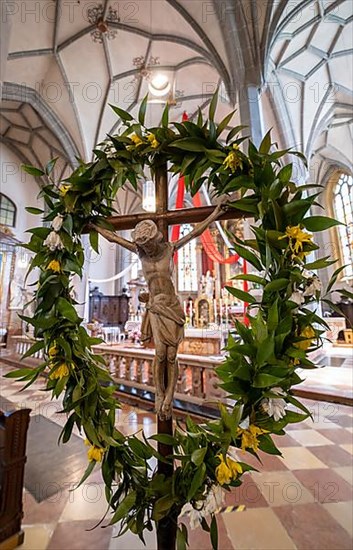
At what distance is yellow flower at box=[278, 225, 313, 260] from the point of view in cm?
59

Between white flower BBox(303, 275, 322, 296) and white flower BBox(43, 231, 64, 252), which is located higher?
white flower BBox(43, 231, 64, 252)

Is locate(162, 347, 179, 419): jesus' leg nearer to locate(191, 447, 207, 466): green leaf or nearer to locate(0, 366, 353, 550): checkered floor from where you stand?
locate(191, 447, 207, 466): green leaf

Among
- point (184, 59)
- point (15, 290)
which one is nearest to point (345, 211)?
point (184, 59)

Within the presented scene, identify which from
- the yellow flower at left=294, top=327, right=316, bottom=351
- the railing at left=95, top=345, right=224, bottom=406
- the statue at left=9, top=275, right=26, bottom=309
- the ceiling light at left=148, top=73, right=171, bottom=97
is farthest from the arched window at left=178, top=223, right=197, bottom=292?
the yellow flower at left=294, top=327, right=316, bottom=351

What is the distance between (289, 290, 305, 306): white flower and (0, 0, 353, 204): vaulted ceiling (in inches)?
198

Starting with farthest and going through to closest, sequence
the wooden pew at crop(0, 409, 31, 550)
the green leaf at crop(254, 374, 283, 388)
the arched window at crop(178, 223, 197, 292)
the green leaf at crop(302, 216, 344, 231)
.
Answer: the arched window at crop(178, 223, 197, 292) → the wooden pew at crop(0, 409, 31, 550) → the green leaf at crop(302, 216, 344, 231) → the green leaf at crop(254, 374, 283, 388)

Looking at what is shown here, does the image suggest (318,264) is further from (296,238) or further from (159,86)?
(159,86)

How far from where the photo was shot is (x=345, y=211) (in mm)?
11500

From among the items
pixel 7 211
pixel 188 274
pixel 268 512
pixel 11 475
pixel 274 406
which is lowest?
pixel 268 512

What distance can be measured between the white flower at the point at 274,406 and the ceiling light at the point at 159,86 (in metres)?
8.38

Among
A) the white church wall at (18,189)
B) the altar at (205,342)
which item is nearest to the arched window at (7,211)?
the white church wall at (18,189)

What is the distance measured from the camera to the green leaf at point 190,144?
0.69 metres

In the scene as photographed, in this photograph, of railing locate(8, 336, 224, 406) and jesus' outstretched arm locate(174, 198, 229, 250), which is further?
railing locate(8, 336, 224, 406)

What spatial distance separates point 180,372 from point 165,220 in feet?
8.65
